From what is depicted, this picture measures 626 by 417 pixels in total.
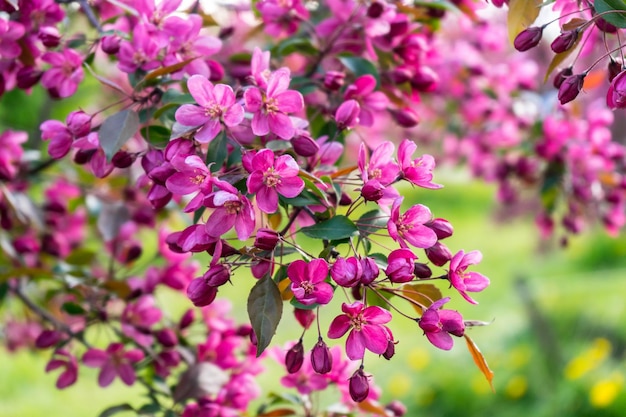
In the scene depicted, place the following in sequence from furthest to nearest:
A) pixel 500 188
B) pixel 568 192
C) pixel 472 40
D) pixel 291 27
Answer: pixel 472 40 < pixel 500 188 < pixel 568 192 < pixel 291 27

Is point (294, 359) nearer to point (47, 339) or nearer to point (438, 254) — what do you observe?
point (438, 254)

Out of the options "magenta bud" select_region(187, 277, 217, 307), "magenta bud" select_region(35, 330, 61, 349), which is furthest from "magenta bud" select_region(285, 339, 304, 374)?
"magenta bud" select_region(35, 330, 61, 349)

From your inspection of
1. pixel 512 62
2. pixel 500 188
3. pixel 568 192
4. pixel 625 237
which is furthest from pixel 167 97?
pixel 625 237

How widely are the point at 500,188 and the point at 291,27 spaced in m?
0.79

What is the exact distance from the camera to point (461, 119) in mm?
1847

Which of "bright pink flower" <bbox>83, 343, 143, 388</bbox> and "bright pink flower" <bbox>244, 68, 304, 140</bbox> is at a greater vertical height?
"bright pink flower" <bbox>244, 68, 304, 140</bbox>

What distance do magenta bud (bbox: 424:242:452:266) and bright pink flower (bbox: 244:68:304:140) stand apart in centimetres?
17

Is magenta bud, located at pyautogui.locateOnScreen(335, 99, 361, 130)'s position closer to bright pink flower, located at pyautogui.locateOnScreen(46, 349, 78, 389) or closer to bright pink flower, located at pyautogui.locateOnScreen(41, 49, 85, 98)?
bright pink flower, located at pyautogui.locateOnScreen(41, 49, 85, 98)

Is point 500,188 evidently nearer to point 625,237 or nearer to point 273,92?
point 273,92

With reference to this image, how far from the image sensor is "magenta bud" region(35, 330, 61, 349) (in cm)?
96

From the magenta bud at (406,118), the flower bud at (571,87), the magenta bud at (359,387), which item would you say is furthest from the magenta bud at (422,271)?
the magenta bud at (406,118)

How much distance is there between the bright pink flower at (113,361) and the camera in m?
0.94

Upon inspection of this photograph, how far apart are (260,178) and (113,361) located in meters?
0.48

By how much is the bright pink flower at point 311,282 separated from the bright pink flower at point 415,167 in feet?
0.42
